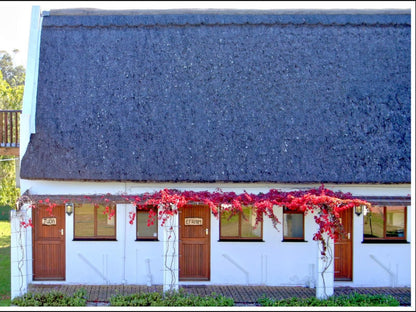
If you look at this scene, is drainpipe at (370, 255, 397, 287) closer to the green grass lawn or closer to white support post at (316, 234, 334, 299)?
white support post at (316, 234, 334, 299)

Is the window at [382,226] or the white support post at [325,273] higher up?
the window at [382,226]

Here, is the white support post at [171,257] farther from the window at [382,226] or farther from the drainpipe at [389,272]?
the drainpipe at [389,272]

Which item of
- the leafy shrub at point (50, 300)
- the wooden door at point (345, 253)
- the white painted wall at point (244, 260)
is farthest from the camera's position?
the wooden door at point (345, 253)

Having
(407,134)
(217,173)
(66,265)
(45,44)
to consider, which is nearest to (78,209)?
(66,265)

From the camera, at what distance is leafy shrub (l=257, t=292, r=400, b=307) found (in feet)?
34.3

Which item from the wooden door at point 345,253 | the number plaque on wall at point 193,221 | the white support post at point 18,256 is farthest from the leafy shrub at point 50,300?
the wooden door at point 345,253

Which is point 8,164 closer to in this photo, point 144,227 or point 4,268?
point 4,268

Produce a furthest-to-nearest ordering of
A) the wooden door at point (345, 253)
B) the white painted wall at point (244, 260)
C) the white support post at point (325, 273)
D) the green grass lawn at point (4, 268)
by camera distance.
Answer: the wooden door at point (345, 253)
the white painted wall at point (244, 260)
the green grass lawn at point (4, 268)
the white support post at point (325, 273)

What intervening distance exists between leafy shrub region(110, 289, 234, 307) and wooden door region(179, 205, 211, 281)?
136cm

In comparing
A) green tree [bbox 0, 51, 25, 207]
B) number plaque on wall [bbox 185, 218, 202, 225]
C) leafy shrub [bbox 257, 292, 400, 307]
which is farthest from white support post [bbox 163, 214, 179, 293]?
green tree [bbox 0, 51, 25, 207]

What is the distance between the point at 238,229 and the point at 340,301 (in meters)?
2.99

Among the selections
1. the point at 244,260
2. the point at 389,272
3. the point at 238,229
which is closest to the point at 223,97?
the point at 238,229

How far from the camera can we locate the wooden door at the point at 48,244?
12.1m

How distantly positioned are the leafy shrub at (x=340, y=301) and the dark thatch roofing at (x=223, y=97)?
2.64 m
